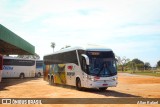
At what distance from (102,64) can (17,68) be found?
78.4 ft

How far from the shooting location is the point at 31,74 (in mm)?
43344

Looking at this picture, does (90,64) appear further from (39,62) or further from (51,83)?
(39,62)

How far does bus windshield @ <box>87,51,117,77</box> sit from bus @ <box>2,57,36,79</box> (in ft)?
72.6

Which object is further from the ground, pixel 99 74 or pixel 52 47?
pixel 52 47

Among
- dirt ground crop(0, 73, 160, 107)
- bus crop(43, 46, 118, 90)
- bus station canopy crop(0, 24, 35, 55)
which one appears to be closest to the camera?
dirt ground crop(0, 73, 160, 107)

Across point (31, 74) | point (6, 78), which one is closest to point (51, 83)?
point (6, 78)

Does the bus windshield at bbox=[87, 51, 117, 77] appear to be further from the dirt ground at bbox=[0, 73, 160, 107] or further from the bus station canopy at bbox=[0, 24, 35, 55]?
the bus station canopy at bbox=[0, 24, 35, 55]

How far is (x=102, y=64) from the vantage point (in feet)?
59.4

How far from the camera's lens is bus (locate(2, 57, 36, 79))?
37.6 meters

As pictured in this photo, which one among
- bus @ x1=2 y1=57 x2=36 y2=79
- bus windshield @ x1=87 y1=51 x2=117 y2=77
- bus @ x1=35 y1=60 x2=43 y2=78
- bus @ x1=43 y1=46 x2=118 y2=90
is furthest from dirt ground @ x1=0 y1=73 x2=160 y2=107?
bus @ x1=35 y1=60 x2=43 y2=78

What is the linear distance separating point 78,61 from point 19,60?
22245 mm

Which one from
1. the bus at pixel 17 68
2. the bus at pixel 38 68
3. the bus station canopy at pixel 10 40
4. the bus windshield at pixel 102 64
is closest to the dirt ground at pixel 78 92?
the bus windshield at pixel 102 64

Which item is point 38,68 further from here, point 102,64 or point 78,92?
point 102,64

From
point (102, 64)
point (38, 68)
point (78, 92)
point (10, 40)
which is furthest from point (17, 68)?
point (102, 64)
